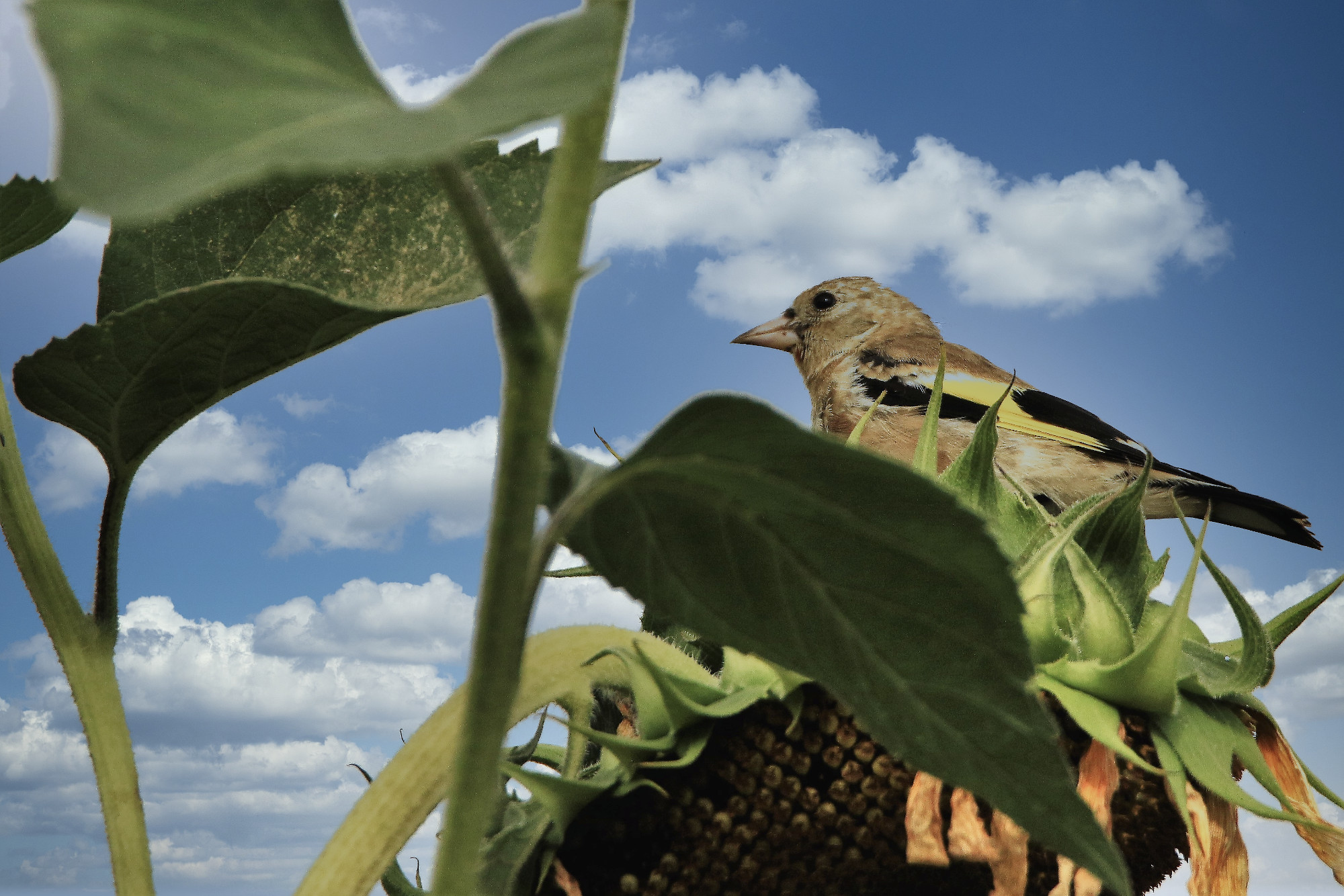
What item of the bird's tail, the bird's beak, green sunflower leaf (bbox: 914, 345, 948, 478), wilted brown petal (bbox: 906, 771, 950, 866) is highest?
the bird's beak

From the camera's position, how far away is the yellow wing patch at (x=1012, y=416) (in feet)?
10.1

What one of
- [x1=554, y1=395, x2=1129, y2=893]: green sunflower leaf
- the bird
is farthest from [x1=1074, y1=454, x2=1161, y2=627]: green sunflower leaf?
the bird

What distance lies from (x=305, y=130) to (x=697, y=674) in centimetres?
45

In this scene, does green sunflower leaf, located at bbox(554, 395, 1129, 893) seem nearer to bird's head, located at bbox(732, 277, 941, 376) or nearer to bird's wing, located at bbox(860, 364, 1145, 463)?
bird's wing, located at bbox(860, 364, 1145, 463)

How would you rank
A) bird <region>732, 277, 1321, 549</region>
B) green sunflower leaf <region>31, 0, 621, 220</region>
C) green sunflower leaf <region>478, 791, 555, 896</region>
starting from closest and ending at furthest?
green sunflower leaf <region>31, 0, 621, 220</region> < green sunflower leaf <region>478, 791, 555, 896</region> < bird <region>732, 277, 1321, 549</region>

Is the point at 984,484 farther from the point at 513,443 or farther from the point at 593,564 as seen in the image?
the point at 513,443

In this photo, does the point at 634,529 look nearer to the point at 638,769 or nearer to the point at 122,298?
the point at 638,769

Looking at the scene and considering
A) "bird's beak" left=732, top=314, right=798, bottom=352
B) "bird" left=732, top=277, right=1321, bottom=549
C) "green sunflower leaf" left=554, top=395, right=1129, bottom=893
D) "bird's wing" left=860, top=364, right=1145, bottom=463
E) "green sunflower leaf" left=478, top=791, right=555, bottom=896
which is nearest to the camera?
"green sunflower leaf" left=554, top=395, right=1129, bottom=893

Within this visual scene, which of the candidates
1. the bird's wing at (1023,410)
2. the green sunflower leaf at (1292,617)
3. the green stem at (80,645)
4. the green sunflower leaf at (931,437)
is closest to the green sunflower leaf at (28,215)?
the green stem at (80,645)

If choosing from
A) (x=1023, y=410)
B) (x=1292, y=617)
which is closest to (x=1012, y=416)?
(x=1023, y=410)

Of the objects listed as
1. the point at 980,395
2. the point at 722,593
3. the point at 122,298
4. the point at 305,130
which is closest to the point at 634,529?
the point at 722,593

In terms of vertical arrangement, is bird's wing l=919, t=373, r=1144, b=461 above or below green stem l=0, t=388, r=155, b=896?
above

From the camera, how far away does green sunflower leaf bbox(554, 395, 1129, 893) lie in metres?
0.30

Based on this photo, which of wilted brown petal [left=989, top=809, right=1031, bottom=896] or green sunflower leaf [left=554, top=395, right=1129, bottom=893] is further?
wilted brown petal [left=989, top=809, right=1031, bottom=896]
